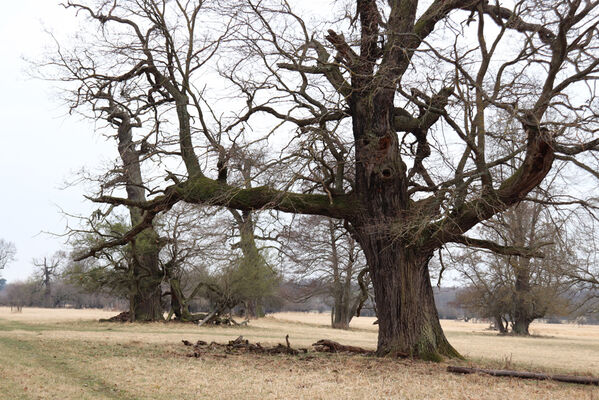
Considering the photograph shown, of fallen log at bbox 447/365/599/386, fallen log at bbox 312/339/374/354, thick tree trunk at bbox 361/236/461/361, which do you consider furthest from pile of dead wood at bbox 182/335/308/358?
fallen log at bbox 447/365/599/386

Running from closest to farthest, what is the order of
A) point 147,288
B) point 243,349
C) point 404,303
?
point 404,303 < point 243,349 < point 147,288

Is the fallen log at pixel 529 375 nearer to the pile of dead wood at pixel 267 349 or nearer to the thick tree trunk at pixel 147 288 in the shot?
the pile of dead wood at pixel 267 349

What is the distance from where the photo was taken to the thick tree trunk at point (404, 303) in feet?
38.5

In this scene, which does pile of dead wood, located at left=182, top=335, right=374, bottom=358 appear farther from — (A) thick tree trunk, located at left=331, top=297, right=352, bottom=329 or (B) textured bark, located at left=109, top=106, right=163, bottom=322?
(A) thick tree trunk, located at left=331, top=297, right=352, bottom=329

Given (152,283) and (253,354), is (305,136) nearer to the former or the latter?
(253,354)

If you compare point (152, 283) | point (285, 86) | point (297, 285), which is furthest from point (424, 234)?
point (297, 285)

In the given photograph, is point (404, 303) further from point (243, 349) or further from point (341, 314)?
point (341, 314)

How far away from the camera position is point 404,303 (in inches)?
466

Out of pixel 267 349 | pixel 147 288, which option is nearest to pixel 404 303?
pixel 267 349

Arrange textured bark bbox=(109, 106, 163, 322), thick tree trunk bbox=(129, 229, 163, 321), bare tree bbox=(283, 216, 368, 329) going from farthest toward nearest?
bare tree bbox=(283, 216, 368, 329) < thick tree trunk bbox=(129, 229, 163, 321) < textured bark bbox=(109, 106, 163, 322)

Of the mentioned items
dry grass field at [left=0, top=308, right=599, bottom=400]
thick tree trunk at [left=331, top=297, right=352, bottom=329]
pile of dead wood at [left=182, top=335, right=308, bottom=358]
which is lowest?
dry grass field at [left=0, top=308, right=599, bottom=400]

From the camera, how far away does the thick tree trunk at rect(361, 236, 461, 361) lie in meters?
11.8

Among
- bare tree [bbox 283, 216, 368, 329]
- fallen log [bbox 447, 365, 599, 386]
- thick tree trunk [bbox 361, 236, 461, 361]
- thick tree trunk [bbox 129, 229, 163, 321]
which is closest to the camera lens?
fallen log [bbox 447, 365, 599, 386]

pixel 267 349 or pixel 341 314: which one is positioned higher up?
pixel 341 314
